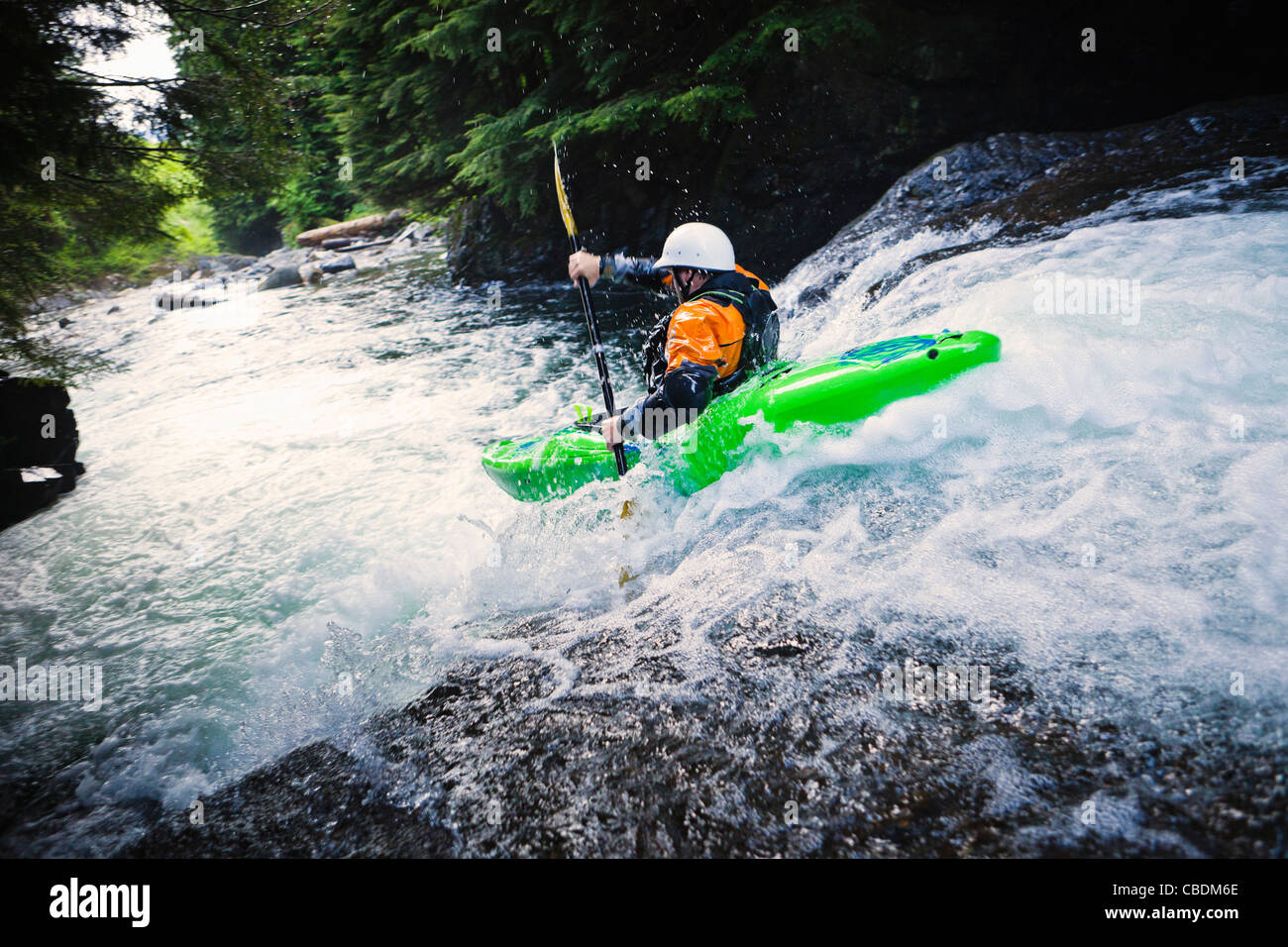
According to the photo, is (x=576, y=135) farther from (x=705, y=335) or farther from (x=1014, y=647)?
(x=1014, y=647)

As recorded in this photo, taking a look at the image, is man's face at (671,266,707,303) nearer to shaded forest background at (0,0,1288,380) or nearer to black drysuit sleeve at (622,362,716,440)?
black drysuit sleeve at (622,362,716,440)

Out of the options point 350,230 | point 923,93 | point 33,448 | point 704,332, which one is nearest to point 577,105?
point 923,93

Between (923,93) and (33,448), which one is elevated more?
(923,93)

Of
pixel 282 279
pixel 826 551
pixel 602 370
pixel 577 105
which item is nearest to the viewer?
→ pixel 826 551

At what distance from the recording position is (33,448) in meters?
5.50

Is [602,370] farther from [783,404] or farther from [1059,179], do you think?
[1059,179]

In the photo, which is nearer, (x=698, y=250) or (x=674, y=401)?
(x=674, y=401)

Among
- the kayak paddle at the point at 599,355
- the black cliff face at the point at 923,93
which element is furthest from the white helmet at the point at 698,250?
the black cliff face at the point at 923,93

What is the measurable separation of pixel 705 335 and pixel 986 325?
5.60 ft

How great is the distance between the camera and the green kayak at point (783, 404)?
3.02 metres

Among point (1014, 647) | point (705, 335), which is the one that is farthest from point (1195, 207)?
point (1014, 647)

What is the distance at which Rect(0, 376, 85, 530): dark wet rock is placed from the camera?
5.16 meters

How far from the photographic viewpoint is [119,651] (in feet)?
11.0

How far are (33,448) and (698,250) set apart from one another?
602cm
